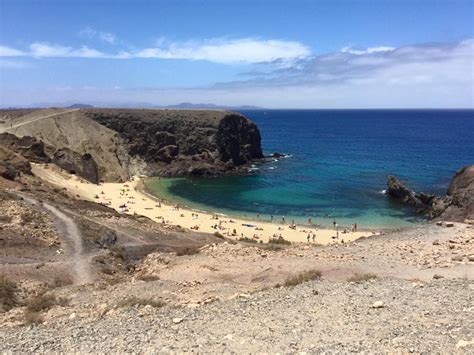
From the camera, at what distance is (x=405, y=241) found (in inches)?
999

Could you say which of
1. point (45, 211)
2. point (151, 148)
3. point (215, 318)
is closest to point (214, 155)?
point (151, 148)

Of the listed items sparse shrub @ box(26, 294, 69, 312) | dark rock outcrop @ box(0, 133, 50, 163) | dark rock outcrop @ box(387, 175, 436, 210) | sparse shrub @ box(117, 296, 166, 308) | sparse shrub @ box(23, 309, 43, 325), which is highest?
dark rock outcrop @ box(0, 133, 50, 163)

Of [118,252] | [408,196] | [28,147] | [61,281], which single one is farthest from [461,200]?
[28,147]

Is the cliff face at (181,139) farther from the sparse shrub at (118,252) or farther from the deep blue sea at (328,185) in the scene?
the sparse shrub at (118,252)

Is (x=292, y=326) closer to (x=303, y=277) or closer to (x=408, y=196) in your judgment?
(x=303, y=277)

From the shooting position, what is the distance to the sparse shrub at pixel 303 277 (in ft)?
58.3

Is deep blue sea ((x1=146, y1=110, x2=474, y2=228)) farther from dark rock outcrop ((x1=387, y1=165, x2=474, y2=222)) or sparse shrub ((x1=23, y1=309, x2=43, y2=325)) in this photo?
sparse shrub ((x1=23, y1=309, x2=43, y2=325))

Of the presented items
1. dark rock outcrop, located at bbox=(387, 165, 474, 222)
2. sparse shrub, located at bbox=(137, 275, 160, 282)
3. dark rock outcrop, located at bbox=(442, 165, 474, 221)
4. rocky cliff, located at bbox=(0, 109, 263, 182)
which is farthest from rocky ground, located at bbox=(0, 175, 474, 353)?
rocky cliff, located at bbox=(0, 109, 263, 182)

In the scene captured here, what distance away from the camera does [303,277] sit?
18312 mm

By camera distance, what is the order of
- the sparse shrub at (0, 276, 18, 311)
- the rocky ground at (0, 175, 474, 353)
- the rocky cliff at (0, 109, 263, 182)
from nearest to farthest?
the rocky ground at (0, 175, 474, 353) → the sparse shrub at (0, 276, 18, 311) → the rocky cliff at (0, 109, 263, 182)

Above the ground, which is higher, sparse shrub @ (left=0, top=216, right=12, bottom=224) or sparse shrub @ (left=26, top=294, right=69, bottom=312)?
sparse shrub @ (left=0, top=216, right=12, bottom=224)

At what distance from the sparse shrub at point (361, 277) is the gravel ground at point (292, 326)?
124 cm

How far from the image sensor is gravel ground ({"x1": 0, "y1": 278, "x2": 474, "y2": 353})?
11789mm

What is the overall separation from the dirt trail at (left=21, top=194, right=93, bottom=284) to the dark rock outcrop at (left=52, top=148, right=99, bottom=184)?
30.3m
